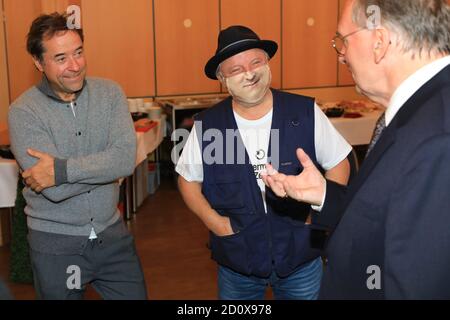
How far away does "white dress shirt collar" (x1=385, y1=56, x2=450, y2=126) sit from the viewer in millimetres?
1301

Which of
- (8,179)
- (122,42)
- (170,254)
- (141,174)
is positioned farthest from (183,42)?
(8,179)

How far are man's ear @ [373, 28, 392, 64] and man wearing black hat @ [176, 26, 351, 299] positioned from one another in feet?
2.55

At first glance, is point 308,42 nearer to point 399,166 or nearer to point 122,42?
point 122,42

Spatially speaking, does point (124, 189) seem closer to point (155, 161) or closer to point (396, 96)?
point (155, 161)

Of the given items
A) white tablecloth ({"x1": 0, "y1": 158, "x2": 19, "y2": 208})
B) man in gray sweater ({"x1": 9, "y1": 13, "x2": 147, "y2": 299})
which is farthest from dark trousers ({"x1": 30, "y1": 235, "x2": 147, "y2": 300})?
white tablecloth ({"x1": 0, "y1": 158, "x2": 19, "y2": 208})

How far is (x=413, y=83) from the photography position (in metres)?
1.32

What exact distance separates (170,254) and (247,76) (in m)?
2.54

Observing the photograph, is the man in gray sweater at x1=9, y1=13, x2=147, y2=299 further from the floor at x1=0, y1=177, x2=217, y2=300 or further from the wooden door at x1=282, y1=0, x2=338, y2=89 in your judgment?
the wooden door at x1=282, y1=0, x2=338, y2=89

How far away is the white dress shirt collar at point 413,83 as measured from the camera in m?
1.30

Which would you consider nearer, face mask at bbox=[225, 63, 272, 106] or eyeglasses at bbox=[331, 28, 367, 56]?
eyeglasses at bbox=[331, 28, 367, 56]

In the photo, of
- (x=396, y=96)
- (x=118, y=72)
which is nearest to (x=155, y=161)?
(x=118, y=72)

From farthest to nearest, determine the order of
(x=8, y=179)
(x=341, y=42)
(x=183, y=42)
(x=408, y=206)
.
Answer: (x=183, y=42), (x=8, y=179), (x=341, y=42), (x=408, y=206)

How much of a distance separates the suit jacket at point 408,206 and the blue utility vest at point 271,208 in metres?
0.77

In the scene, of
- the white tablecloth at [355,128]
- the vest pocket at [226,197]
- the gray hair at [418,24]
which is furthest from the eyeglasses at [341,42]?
the white tablecloth at [355,128]
